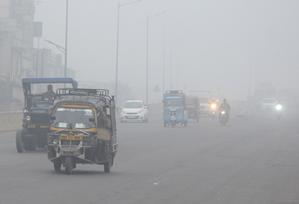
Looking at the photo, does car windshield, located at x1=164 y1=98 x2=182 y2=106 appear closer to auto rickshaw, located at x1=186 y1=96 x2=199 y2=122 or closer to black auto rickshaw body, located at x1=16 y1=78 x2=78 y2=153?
auto rickshaw, located at x1=186 y1=96 x2=199 y2=122

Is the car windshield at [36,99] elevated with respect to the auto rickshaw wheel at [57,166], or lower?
elevated

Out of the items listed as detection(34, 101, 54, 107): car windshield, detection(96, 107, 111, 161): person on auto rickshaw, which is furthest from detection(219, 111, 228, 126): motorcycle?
detection(96, 107, 111, 161): person on auto rickshaw

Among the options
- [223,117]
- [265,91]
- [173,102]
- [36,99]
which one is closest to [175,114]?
[173,102]

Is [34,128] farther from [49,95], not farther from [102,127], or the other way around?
[102,127]

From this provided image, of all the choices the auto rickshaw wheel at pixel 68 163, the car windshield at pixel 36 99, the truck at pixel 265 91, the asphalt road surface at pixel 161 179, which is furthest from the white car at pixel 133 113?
the truck at pixel 265 91

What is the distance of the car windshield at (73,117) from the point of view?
11039mm

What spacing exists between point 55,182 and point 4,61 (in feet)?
156

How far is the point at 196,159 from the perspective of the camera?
48.0 ft

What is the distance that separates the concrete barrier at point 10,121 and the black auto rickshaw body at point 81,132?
1511cm

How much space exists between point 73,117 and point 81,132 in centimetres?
61

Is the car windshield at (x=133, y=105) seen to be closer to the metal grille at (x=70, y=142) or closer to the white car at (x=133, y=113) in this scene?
the white car at (x=133, y=113)

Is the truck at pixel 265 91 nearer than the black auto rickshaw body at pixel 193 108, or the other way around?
the black auto rickshaw body at pixel 193 108

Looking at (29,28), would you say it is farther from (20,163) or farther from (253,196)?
(253,196)

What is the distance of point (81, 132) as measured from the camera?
10.7 m
